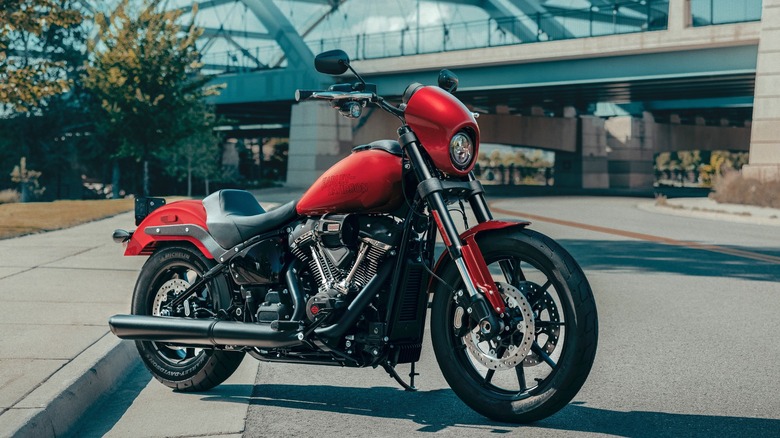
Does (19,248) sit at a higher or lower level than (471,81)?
lower

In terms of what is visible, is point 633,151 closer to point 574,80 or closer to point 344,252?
point 574,80

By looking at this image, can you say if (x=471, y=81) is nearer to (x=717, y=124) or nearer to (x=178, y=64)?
(x=178, y=64)

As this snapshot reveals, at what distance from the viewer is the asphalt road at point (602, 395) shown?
4.96 metres

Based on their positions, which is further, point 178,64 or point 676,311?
point 178,64

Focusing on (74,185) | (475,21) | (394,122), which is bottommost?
(74,185)

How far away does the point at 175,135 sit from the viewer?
122 ft

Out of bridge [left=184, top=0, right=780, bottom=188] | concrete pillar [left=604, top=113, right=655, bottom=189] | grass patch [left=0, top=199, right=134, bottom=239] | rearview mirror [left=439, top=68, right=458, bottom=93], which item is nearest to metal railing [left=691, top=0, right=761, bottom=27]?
bridge [left=184, top=0, right=780, bottom=188]

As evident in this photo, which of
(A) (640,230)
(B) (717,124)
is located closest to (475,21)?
(A) (640,230)

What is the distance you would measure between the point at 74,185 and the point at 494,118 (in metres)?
23.4

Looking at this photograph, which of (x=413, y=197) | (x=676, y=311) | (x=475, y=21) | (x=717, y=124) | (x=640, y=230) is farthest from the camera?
(x=717, y=124)

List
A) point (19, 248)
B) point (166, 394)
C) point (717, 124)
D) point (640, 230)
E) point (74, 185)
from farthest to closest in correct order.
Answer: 1. point (717, 124)
2. point (74, 185)
3. point (640, 230)
4. point (19, 248)
5. point (166, 394)

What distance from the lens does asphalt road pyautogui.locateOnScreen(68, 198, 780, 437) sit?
496cm

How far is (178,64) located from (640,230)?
69.5 ft

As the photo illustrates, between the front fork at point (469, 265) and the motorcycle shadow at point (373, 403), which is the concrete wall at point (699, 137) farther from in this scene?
the front fork at point (469, 265)
